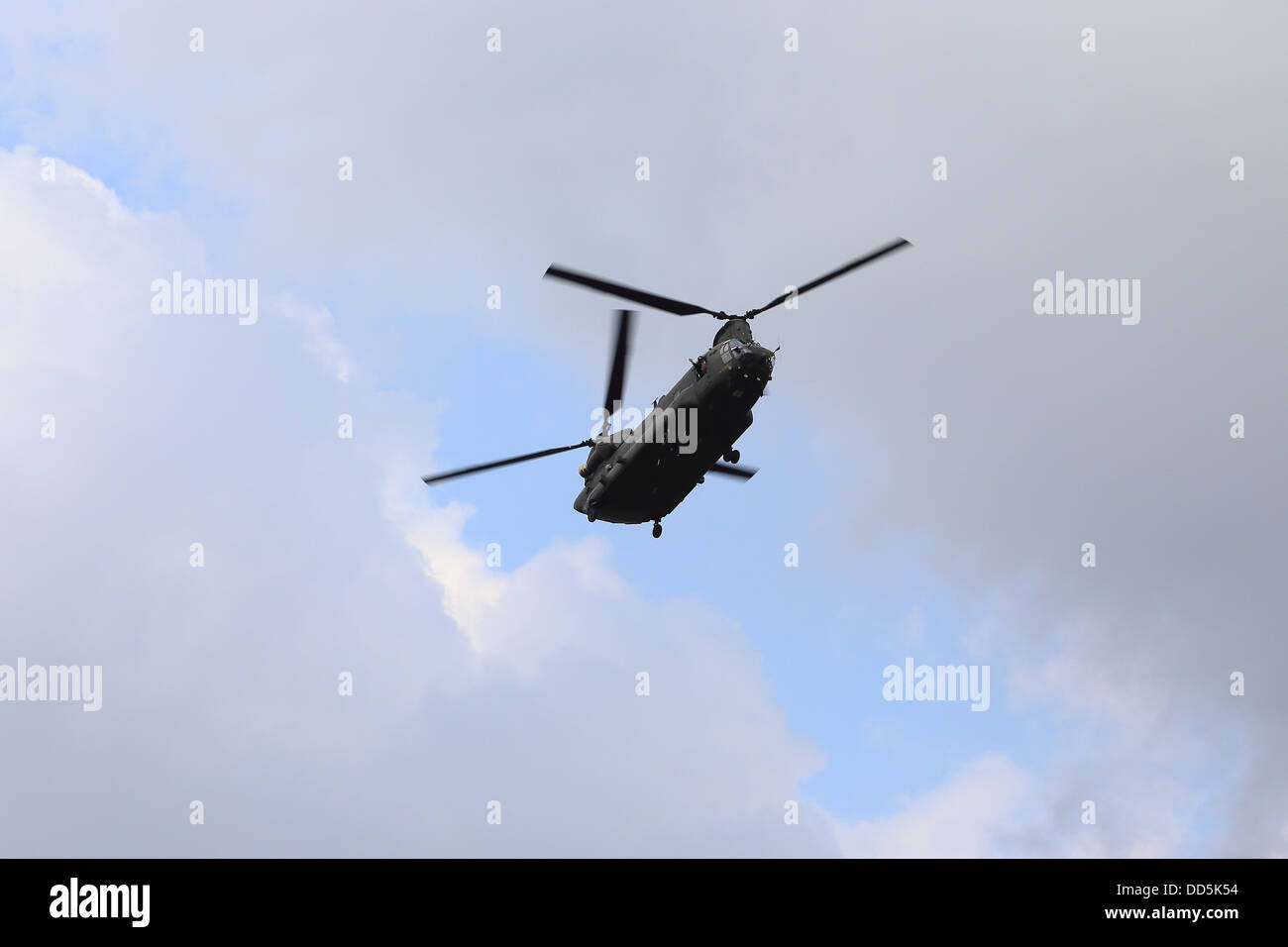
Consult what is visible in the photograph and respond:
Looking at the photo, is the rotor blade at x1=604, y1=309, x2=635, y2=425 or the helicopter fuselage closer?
the rotor blade at x1=604, y1=309, x2=635, y2=425

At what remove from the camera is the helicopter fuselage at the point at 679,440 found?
56938 millimetres

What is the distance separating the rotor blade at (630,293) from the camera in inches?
1991

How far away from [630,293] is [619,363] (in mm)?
4304

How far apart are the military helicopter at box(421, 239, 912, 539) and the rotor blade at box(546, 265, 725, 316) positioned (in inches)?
1.4

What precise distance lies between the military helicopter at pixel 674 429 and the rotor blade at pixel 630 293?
0.12 feet

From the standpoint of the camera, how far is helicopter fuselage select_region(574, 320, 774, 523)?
187 ft

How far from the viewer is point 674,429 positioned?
59375 mm

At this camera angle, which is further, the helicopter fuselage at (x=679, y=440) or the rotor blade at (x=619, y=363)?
the helicopter fuselage at (x=679, y=440)

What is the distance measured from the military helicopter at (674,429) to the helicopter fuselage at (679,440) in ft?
0.13
